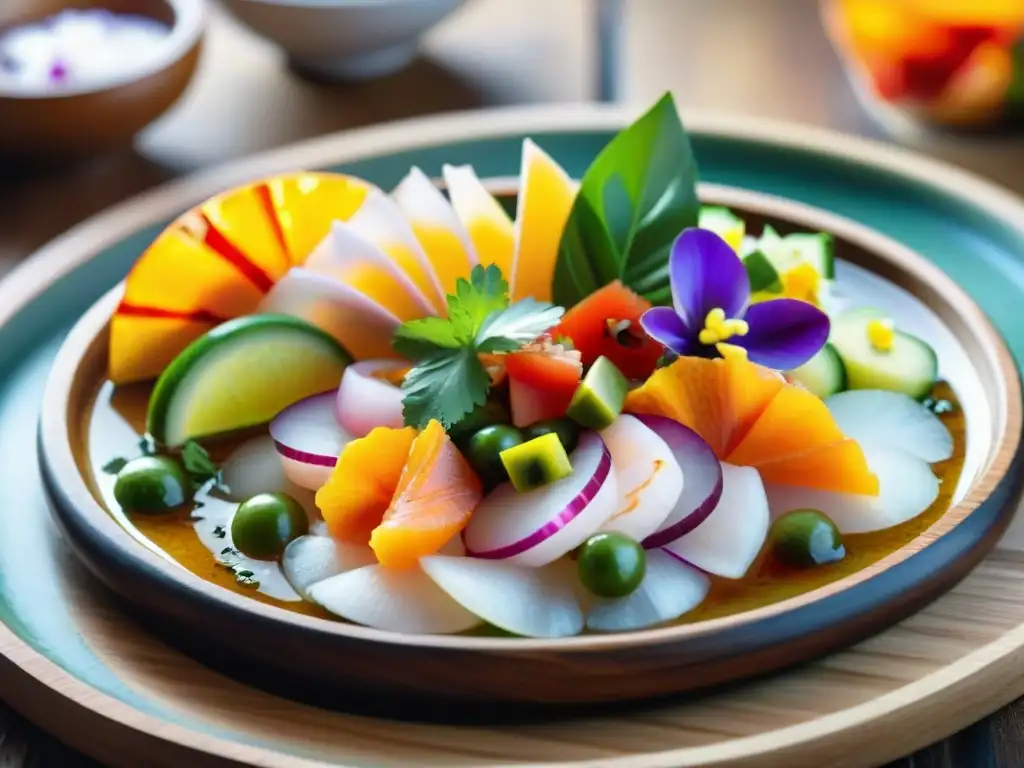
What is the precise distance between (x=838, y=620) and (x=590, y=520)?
34 centimetres

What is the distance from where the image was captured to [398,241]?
2172 millimetres

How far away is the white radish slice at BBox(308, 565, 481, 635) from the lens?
1.66 m

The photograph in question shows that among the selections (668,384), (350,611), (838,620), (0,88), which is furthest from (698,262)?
(0,88)

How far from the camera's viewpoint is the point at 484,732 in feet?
5.20

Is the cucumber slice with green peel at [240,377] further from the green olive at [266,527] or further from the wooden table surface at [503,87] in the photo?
the wooden table surface at [503,87]

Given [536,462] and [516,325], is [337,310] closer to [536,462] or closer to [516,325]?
[516,325]

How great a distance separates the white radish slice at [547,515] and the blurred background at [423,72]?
146cm

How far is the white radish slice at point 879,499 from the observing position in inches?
72.2

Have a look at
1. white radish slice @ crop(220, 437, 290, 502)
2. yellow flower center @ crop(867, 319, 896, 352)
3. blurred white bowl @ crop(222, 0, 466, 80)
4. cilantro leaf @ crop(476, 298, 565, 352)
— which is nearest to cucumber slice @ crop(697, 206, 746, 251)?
yellow flower center @ crop(867, 319, 896, 352)

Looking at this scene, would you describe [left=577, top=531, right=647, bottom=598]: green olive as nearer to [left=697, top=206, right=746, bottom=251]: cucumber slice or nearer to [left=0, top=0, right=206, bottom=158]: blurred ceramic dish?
[left=697, top=206, right=746, bottom=251]: cucumber slice

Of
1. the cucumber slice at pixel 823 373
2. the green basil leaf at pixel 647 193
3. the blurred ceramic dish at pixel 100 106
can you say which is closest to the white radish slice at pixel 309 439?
the green basil leaf at pixel 647 193

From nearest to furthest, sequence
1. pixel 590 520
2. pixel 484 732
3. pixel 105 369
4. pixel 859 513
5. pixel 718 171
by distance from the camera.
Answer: pixel 484 732 < pixel 590 520 < pixel 859 513 < pixel 105 369 < pixel 718 171

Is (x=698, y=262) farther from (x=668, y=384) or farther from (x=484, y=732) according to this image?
(x=484, y=732)

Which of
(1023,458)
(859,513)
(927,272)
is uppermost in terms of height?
(927,272)
